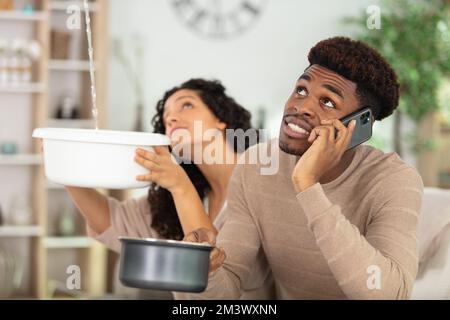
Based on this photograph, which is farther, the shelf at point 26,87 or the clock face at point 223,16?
the clock face at point 223,16

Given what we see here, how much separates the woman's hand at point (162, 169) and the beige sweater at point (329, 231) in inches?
3.2

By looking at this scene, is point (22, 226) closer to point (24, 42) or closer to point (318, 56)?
point (24, 42)

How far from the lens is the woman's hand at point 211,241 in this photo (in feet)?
2.90

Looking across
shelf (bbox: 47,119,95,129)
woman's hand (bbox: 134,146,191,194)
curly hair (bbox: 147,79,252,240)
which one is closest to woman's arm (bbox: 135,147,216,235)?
woman's hand (bbox: 134,146,191,194)

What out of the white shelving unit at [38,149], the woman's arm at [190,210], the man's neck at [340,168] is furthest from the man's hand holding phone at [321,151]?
the white shelving unit at [38,149]

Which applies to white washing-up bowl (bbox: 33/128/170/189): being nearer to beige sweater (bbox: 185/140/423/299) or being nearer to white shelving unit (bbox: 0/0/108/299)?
beige sweater (bbox: 185/140/423/299)

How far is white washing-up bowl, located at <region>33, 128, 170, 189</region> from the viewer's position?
831 mm

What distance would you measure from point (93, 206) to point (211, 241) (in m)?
0.29

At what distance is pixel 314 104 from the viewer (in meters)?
0.83

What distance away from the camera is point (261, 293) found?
3.66 feet

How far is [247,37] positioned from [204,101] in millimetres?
2645

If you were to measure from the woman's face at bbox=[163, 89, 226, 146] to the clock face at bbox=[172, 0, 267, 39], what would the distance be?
261cm

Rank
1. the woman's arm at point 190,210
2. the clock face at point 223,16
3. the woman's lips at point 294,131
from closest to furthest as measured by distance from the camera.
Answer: the woman's lips at point 294,131, the woman's arm at point 190,210, the clock face at point 223,16

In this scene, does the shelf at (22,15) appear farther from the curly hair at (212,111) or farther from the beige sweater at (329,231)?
the beige sweater at (329,231)
